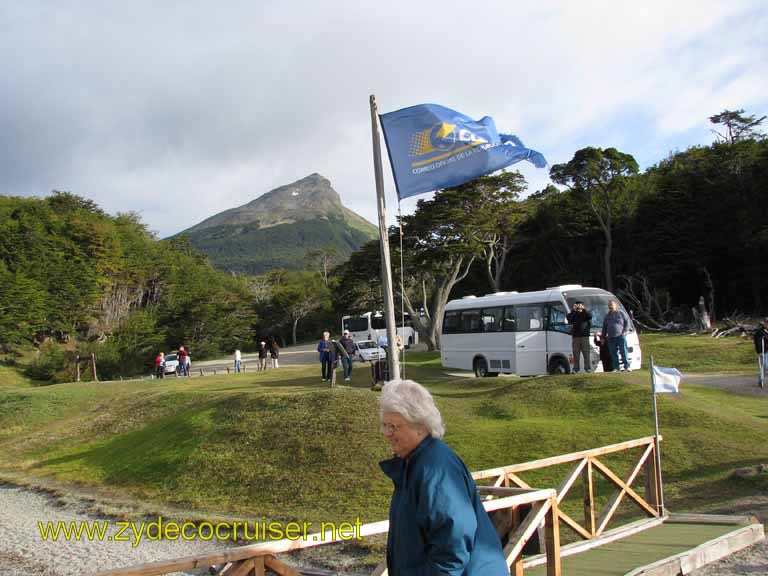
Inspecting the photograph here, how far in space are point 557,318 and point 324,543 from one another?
1767 centimetres

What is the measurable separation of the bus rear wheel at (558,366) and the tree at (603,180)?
34.0 m

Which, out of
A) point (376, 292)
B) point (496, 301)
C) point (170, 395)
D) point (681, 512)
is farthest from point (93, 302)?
point (681, 512)

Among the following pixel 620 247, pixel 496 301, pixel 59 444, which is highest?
pixel 620 247

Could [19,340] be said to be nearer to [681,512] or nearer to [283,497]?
[283,497]

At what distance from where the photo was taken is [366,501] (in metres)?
10.6

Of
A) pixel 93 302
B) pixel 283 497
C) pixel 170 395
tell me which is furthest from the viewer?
pixel 93 302

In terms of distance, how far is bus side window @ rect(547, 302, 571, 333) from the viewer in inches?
798

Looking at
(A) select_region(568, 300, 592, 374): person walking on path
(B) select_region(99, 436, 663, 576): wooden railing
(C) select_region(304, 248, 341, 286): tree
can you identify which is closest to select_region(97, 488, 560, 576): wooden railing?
(B) select_region(99, 436, 663, 576): wooden railing

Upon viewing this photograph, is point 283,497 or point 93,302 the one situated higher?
point 93,302

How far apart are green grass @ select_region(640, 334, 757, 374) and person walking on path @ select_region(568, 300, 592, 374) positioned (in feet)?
16.8

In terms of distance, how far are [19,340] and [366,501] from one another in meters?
55.5

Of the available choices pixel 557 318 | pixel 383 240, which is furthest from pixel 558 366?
pixel 383 240

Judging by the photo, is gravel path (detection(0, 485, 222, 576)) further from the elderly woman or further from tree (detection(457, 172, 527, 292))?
tree (detection(457, 172, 527, 292))

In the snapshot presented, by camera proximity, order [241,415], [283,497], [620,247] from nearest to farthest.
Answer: [283,497] → [241,415] → [620,247]
